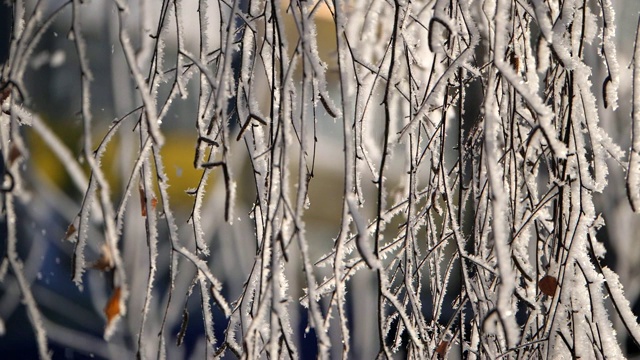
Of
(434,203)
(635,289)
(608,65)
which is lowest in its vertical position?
(635,289)

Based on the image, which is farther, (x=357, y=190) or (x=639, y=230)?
(x=639, y=230)

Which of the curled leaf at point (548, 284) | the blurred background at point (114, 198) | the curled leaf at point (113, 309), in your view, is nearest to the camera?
the curled leaf at point (113, 309)

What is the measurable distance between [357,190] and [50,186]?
170cm

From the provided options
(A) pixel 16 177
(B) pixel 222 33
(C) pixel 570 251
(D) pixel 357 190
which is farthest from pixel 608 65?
(A) pixel 16 177

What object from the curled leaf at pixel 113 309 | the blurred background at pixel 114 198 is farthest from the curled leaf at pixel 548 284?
the blurred background at pixel 114 198

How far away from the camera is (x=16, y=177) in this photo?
1.95 ft

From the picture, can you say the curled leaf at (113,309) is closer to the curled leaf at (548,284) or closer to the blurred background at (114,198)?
the curled leaf at (548,284)

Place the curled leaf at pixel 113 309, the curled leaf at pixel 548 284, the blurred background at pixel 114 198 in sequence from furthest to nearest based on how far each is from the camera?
the blurred background at pixel 114 198 → the curled leaf at pixel 548 284 → the curled leaf at pixel 113 309

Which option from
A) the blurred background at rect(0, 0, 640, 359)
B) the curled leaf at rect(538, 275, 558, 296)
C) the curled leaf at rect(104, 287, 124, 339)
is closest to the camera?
the curled leaf at rect(104, 287, 124, 339)

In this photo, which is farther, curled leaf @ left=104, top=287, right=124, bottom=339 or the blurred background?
the blurred background

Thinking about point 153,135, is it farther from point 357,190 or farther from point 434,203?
point 434,203

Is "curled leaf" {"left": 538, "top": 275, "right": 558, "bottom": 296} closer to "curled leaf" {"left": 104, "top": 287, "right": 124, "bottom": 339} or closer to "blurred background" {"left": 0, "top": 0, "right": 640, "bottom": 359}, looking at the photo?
"curled leaf" {"left": 104, "top": 287, "right": 124, "bottom": 339}

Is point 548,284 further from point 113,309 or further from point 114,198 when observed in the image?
point 114,198

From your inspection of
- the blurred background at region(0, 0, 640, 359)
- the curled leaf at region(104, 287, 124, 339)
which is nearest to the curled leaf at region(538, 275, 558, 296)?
the curled leaf at region(104, 287, 124, 339)
